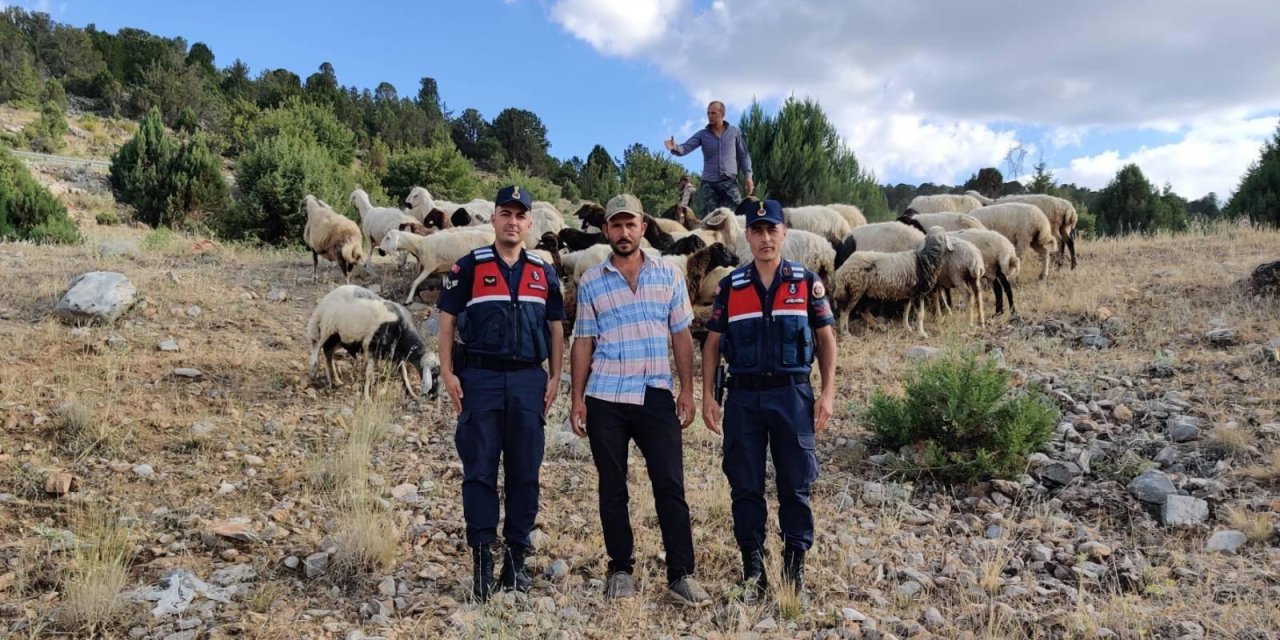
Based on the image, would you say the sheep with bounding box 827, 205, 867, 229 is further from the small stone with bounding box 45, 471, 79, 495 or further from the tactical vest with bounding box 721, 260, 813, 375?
the small stone with bounding box 45, 471, 79, 495

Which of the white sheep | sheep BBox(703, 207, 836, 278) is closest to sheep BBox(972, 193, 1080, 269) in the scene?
the white sheep

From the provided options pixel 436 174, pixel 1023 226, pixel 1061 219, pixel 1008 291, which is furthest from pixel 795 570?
pixel 436 174

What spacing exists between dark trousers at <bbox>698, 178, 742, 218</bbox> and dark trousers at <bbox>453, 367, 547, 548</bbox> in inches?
353

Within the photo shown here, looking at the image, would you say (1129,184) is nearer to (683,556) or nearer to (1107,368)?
(1107,368)

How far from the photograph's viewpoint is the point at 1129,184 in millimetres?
25938

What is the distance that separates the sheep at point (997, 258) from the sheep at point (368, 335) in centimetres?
704

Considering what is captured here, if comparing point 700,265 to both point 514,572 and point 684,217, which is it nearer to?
point 684,217

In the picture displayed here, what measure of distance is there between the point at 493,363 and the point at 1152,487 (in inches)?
175

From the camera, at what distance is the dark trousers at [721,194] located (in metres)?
12.4

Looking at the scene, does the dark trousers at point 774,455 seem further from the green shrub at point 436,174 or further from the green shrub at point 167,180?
the green shrub at point 436,174

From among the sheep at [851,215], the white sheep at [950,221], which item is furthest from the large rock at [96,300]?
the white sheep at [950,221]

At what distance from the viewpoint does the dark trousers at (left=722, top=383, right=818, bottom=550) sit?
3.77 metres

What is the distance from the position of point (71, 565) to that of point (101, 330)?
4.81 metres

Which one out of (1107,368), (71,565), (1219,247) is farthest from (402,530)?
(1219,247)
